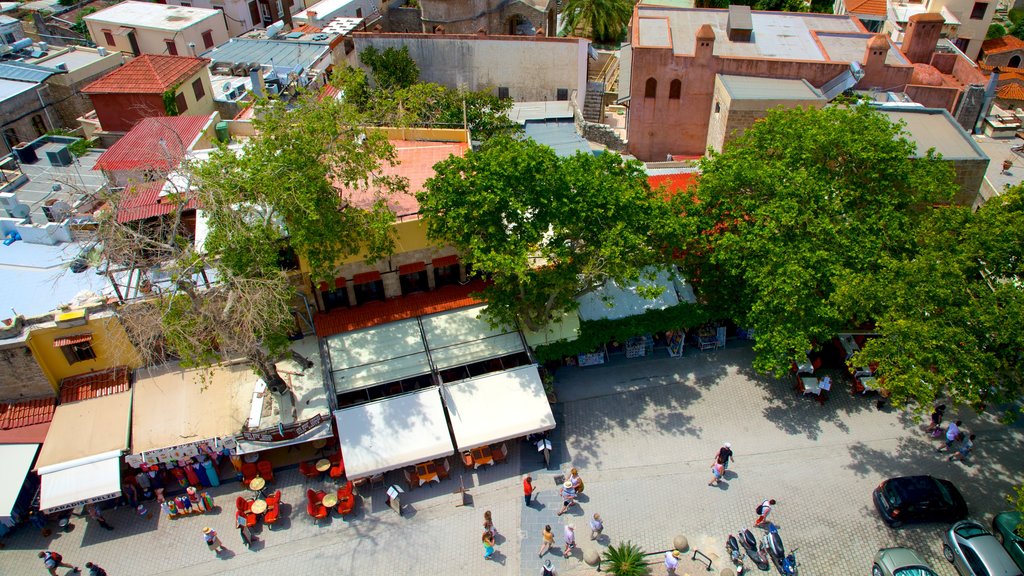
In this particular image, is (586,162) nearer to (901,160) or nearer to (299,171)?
(299,171)

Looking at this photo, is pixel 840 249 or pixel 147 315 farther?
pixel 840 249

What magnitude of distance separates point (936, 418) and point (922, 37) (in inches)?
997

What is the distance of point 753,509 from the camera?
22.2 metres

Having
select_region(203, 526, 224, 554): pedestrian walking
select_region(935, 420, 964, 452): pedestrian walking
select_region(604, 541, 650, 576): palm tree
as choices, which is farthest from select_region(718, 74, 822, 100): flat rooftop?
select_region(203, 526, 224, 554): pedestrian walking

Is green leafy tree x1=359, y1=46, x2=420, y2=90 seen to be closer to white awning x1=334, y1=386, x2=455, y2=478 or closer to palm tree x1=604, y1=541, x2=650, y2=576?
white awning x1=334, y1=386, x2=455, y2=478

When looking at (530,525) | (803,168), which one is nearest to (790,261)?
(803,168)

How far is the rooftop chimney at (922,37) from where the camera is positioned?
1513 inches

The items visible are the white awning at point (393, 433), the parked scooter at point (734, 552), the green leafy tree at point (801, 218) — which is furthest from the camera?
the green leafy tree at point (801, 218)

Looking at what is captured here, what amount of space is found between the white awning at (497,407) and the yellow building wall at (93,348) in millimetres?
10955

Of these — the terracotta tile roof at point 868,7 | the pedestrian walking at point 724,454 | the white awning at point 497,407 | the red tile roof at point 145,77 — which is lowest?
the pedestrian walking at point 724,454

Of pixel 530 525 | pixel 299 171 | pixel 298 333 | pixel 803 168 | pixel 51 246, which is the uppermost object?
pixel 299 171

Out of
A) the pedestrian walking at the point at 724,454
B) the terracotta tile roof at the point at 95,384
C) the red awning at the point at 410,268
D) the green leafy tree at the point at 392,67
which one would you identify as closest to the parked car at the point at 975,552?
the pedestrian walking at the point at 724,454

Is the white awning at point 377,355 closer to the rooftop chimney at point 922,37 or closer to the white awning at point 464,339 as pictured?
the white awning at point 464,339

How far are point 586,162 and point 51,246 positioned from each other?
66.4 ft
